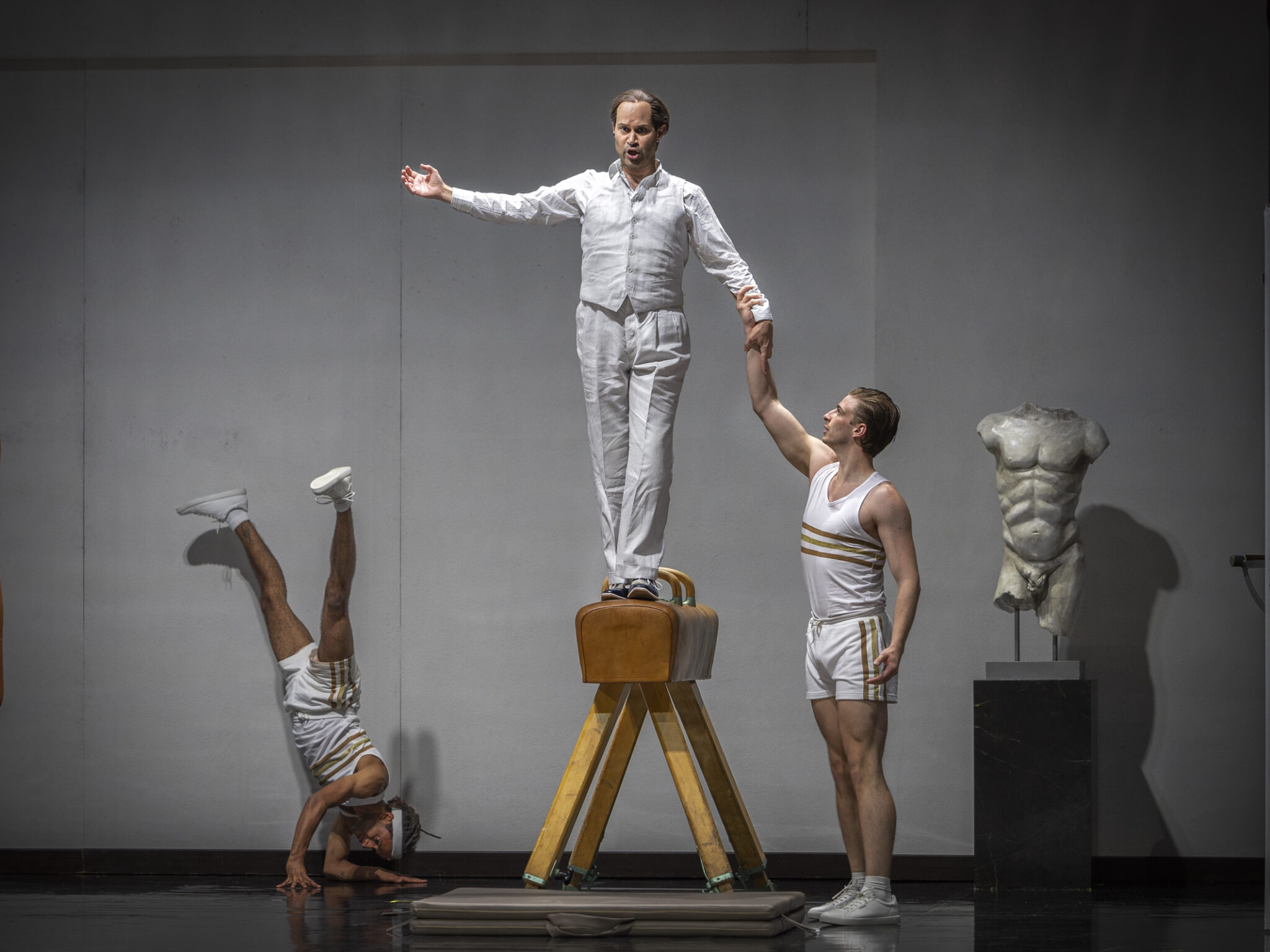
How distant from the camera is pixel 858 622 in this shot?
13.4 feet

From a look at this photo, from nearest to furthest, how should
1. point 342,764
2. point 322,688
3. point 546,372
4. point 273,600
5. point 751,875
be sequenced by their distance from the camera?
point 751,875
point 342,764
point 322,688
point 273,600
point 546,372

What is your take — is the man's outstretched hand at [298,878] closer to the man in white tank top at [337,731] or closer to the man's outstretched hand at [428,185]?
the man in white tank top at [337,731]

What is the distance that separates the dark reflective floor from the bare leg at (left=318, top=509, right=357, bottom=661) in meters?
0.93

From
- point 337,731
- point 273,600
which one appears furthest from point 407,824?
point 273,600

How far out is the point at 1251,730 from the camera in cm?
577

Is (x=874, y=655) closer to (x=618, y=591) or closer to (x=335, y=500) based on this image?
(x=618, y=591)

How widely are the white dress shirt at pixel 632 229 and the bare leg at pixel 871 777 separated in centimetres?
121

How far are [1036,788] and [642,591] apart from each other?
2.02 metres

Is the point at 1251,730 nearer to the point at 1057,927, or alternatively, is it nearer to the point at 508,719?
the point at 1057,927

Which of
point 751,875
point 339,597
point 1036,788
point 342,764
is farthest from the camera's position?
point 339,597

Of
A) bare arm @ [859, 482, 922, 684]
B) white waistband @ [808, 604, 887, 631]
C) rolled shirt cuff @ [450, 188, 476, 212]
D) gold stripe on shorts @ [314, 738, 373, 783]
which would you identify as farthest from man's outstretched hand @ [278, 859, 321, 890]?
rolled shirt cuff @ [450, 188, 476, 212]

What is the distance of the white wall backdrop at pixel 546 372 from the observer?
19.2 feet

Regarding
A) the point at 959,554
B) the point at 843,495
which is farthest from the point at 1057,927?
the point at 959,554

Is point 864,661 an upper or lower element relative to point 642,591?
lower
